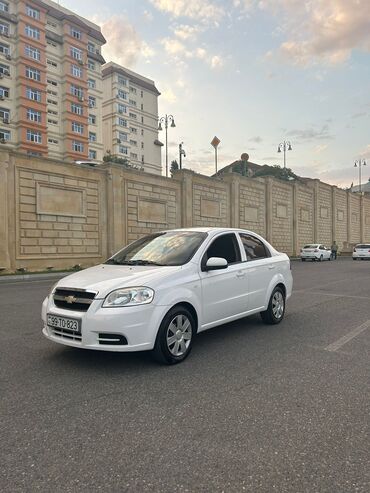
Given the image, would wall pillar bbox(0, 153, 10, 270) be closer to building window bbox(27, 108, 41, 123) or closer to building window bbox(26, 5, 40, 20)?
building window bbox(27, 108, 41, 123)

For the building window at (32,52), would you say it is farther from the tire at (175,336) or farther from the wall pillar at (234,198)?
the tire at (175,336)

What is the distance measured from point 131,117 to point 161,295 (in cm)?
8103

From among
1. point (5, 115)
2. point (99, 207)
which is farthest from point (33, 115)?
point (99, 207)

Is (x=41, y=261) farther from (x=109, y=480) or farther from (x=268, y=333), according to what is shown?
(x=109, y=480)

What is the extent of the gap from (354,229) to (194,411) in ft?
186

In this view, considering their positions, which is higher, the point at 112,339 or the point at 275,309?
the point at 112,339

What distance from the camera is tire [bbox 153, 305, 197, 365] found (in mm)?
4219

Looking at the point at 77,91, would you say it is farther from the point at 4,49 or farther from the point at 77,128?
the point at 4,49

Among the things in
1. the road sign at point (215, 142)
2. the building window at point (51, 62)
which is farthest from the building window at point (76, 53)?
the road sign at point (215, 142)

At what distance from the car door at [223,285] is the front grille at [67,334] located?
5.33 feet

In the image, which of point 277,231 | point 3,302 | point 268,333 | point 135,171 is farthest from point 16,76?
point 268,333

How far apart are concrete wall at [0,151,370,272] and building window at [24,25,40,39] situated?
4040cm

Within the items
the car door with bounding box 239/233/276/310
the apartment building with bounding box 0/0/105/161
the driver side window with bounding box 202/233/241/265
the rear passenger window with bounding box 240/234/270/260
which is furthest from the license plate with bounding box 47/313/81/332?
the apartment building with bounding box 0/0/105/161

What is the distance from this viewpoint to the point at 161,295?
4.21 metres
